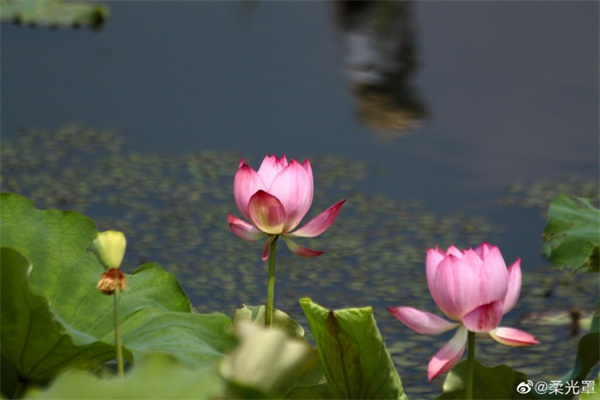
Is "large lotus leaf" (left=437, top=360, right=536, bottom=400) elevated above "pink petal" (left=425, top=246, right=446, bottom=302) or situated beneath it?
situated beneath

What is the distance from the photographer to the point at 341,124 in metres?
3.14

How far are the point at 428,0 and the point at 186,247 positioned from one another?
248 cm

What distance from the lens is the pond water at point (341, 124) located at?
91.9 inches

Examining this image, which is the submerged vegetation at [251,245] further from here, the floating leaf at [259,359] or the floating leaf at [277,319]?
the floating leaf at [259,359]

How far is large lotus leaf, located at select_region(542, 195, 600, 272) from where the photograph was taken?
1507 millimetres

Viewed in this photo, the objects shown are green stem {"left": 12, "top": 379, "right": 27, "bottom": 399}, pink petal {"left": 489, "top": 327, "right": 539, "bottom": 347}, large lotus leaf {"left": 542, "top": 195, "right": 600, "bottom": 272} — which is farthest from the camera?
large lotus leaf {"left": 542, "top": 195, "right": 600, "bottom": 272}

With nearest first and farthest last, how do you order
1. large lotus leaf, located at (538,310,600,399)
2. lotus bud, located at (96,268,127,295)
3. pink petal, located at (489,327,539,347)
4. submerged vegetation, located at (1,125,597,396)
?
lotus bud, located at (96,268,127,295) → pink petal, located at (489,327,539,347) → large lotus leaf, located at (538,310,600,399) → submerged vegetation, located at (1,125,597,396)

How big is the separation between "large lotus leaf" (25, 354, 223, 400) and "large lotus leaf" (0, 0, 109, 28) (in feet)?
12.1

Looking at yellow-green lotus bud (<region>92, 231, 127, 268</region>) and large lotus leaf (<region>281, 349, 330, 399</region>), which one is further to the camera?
large lotus leaf (<region>281, 349, 330, 399</region>)

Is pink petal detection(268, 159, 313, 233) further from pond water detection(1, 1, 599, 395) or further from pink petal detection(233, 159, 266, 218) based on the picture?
pond water detection(1, 1, 599, 395)

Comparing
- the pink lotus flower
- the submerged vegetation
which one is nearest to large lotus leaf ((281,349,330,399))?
the pink lotus flower

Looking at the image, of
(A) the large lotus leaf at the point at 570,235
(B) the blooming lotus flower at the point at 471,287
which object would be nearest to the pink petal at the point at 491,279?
(B) the blooming lotus flower at the point at 471,287

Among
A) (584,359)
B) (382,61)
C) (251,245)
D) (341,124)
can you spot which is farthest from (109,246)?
(382,61)

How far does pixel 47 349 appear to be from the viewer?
824mm
